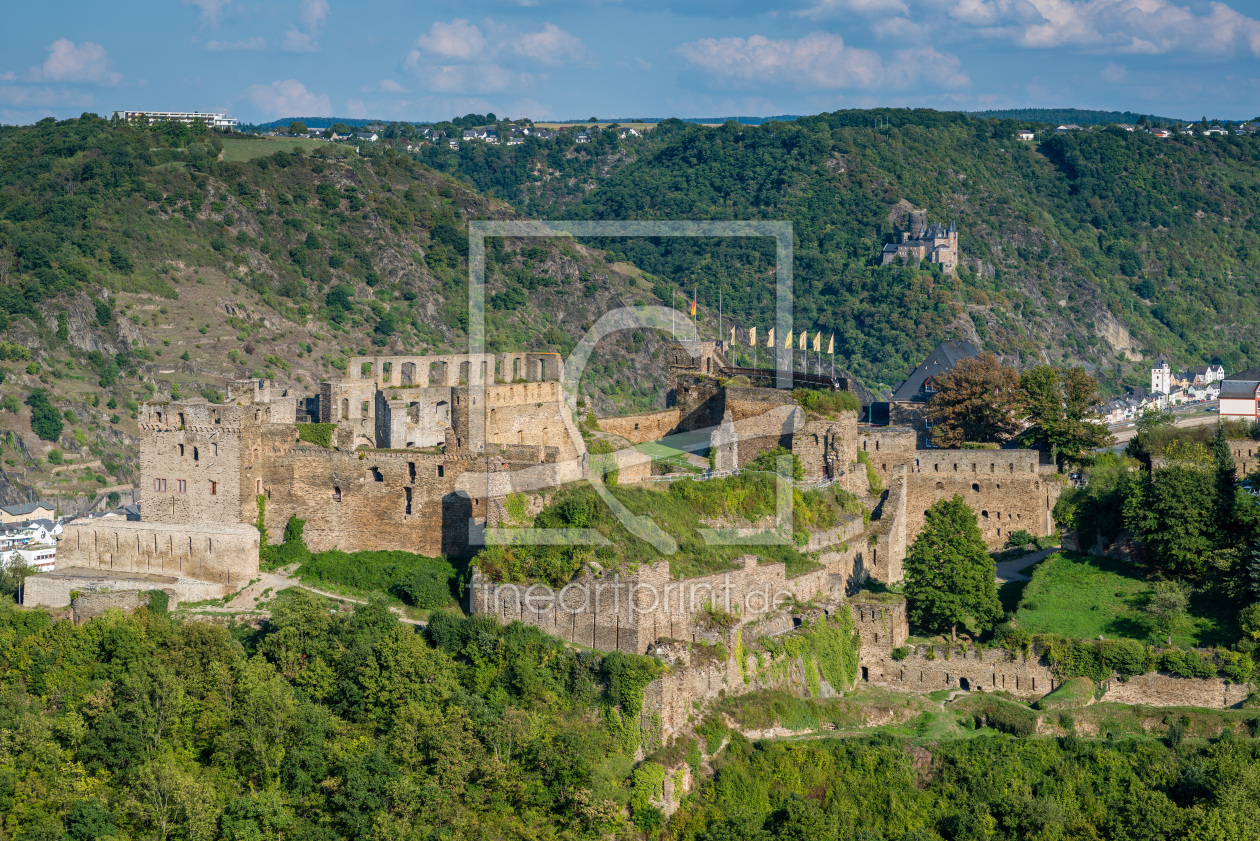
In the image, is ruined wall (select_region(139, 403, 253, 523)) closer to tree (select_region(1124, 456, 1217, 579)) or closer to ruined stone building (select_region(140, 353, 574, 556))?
ruined stone building (select_region(140, 353, 574, 556))

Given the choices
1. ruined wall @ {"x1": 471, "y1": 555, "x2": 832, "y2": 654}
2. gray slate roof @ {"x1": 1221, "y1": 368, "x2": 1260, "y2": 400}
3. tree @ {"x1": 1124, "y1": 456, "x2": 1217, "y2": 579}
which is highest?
gray slate roof @ {"x1": 1221, "y1": 368, "x2": 1260, "y2": 400}

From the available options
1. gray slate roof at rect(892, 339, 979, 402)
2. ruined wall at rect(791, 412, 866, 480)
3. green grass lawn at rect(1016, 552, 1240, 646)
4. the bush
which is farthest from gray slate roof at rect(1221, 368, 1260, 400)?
the bush

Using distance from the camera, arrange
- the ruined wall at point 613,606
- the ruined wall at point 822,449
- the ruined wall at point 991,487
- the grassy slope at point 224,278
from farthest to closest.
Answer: the grassy slope at point 224,278
the ruined wall at point 991,487
the ruined wall at point 822,449
the ruined wall at point 613,606

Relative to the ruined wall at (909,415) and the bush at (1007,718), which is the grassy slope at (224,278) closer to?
the ruined wall at (909,415)

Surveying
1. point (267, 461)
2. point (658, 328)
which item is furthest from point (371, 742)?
point (658, 328)

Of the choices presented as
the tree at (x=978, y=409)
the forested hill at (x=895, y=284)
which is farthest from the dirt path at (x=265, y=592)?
the forested hill at (x=895, y=284)
